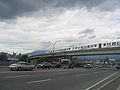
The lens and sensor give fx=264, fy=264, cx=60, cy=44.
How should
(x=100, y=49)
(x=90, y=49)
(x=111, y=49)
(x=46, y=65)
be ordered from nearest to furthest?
1. (x=46, y=65)
2. (x=111, y=49)
3. (x=100, y=49)
4. (x=90, y=49)

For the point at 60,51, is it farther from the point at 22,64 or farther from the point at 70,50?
the point at 22,64

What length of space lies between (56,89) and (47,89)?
2.14 feet

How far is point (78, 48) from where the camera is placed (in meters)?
128

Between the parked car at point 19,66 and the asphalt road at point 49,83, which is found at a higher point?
the parked car at point 19,66

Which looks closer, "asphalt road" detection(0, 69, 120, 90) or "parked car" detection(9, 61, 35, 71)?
"asphalt road" detection(0, 69, 120, 90)

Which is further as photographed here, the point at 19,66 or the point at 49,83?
the point at 19,66

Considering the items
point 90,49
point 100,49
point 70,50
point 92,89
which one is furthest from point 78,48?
point 92,89

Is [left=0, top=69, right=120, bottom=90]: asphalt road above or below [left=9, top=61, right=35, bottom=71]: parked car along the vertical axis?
below

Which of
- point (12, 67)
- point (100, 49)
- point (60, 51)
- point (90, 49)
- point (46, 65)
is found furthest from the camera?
point (60, 51)

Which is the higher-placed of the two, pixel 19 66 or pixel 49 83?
pixel 19 66

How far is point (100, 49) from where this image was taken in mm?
100375

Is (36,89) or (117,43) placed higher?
(117,43)

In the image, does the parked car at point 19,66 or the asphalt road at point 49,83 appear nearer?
the asphalt road at point 49,83

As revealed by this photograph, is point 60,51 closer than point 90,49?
No
